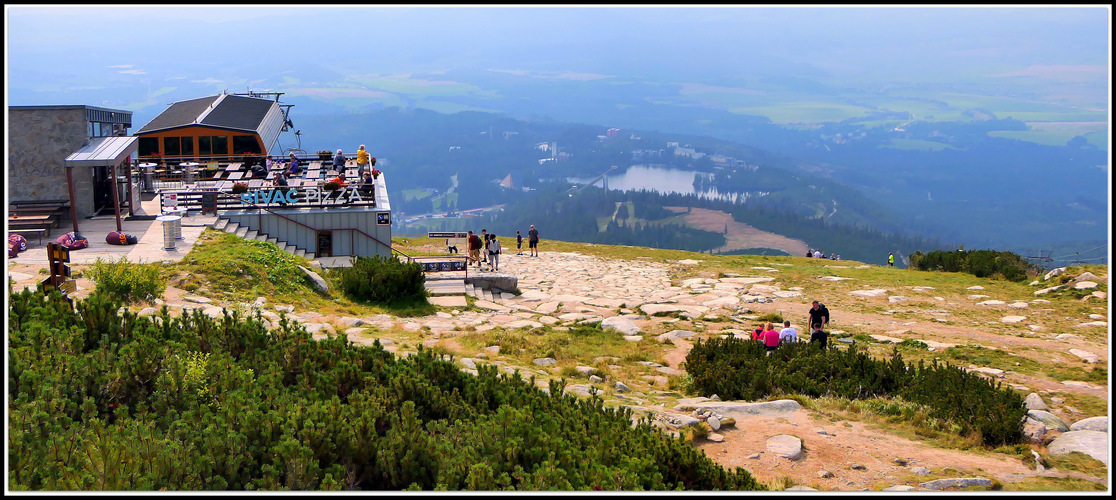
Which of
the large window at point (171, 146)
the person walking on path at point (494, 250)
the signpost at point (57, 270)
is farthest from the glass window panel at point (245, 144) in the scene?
the signpost at point (57, 270)

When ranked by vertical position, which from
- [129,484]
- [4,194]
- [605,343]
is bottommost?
[605,343]

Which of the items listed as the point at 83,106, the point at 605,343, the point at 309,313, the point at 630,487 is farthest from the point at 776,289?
the point at 83,106

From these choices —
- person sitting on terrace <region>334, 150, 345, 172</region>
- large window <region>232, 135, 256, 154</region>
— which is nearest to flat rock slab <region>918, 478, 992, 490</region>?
person sitting on terrace <region>334, 150, 345, 172</region>

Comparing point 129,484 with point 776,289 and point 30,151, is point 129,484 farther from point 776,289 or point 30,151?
point 776,289

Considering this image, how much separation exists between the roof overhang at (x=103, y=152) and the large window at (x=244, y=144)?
61.2 feet

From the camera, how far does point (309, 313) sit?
13953 mm

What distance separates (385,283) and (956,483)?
11.6m

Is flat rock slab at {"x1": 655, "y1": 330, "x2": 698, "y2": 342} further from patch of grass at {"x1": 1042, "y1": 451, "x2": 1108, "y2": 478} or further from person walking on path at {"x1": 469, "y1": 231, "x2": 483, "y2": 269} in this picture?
person walking on path at {"x1": 469, "y1": 231, "x2": 483, "y2": 269}

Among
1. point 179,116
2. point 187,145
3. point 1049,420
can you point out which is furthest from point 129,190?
point 179,116

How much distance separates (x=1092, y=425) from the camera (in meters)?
9.27

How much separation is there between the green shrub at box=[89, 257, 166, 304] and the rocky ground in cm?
28

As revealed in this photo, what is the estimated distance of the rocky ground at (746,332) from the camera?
25.6 feet

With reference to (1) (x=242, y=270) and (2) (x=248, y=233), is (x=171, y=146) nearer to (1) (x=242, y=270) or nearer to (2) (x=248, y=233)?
(2) (x=248, y=233)

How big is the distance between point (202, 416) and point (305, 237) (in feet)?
52.8
